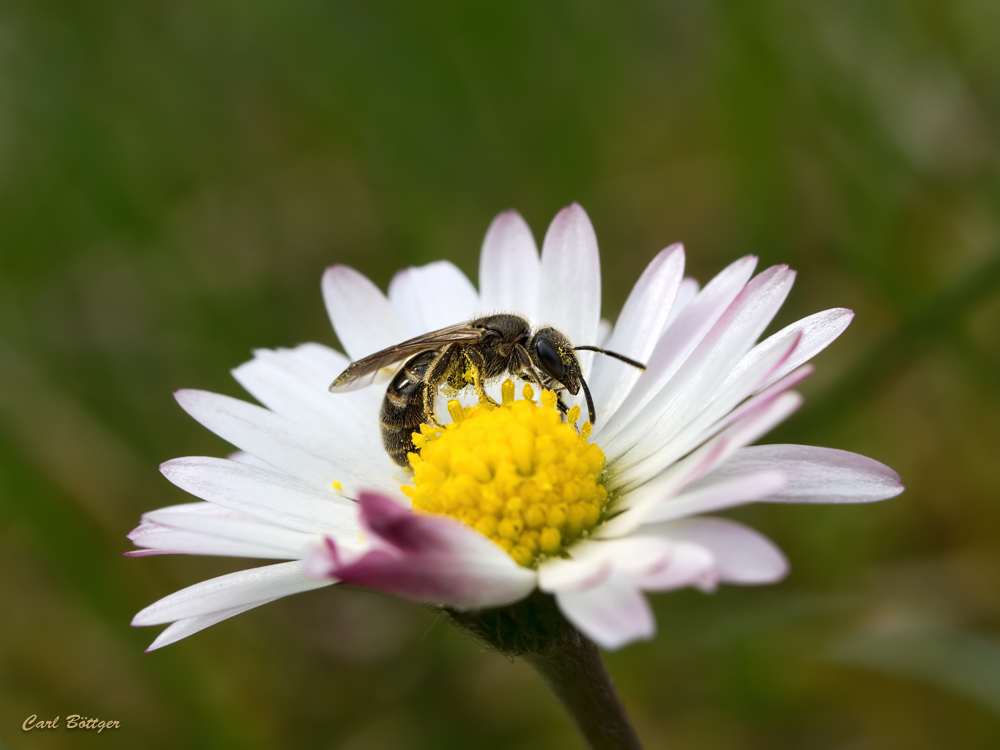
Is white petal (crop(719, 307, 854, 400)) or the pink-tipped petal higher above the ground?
white petal (crop(719, 307, 854, 400))

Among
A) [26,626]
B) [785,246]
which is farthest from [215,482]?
[785,246]

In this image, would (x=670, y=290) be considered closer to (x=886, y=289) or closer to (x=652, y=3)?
(x=886, y=289)

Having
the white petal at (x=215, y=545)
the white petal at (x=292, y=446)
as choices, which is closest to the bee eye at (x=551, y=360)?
the white petal at (x=292, y=446)

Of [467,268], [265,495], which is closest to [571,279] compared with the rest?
[265,495]

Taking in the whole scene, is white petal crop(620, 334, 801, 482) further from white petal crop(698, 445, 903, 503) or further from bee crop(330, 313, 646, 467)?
bee crop(330, 313, 646, 467)

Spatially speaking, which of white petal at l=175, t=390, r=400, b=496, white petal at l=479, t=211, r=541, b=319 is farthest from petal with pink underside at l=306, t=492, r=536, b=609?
white petal at l=479, t=211, r=541, b=319
